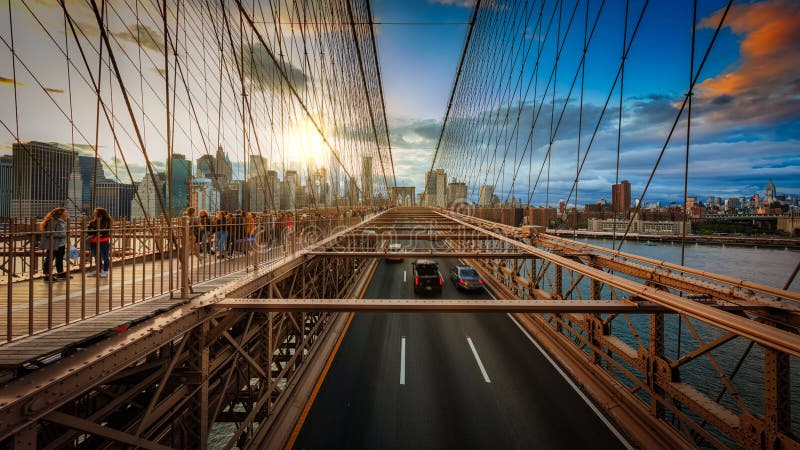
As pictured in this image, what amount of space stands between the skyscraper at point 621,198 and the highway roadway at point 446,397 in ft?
18.7

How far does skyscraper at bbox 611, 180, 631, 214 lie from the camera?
8884mm

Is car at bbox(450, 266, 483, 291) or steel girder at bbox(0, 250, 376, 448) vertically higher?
steel girder at bbox(0, 250, 376, 448)

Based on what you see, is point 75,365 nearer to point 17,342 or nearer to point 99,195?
point 17,342

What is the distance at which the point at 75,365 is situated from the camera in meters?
2.45

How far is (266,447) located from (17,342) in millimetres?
5159

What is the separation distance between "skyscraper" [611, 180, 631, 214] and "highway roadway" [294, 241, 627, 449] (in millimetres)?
5687

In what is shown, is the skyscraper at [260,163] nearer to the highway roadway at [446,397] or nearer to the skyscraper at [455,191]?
the highway roadway at [446,397]

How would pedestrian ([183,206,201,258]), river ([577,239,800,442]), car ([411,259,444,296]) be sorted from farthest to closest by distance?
car ([411,259,444,296]), river ([577,239,800,442]), pedestrian ([183,206,201,258])

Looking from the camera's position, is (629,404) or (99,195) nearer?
(99,195)

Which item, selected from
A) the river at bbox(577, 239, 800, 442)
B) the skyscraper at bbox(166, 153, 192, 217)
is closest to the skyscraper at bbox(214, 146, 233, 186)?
the skyscraper at bbox(166, 153, 192, 217)

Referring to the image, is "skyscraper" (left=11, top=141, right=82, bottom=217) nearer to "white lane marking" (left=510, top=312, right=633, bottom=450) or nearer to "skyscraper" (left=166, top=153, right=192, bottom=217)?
"skyscraper" (left=166, top=153, right=192, bottom=217)

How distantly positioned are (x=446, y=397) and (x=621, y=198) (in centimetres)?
839

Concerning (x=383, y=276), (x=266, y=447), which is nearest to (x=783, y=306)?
(x=266, y=447)

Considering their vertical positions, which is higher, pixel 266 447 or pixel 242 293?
pixel 242 293
